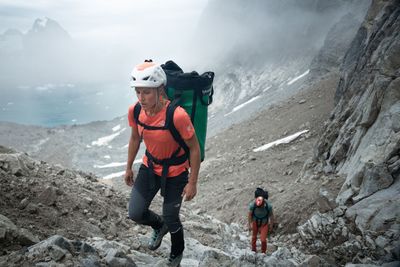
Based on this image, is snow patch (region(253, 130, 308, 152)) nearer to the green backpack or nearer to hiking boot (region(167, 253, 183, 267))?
hiking boot (region(167, 253, 183, 267))

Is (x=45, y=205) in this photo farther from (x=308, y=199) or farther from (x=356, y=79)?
(x=356, y=79)

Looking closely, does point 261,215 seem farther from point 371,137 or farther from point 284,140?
point 284,140

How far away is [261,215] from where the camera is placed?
9.99m

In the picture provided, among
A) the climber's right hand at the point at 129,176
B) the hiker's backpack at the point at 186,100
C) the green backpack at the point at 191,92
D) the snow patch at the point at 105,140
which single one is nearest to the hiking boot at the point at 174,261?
the hiker's backpack at the point at 186,100

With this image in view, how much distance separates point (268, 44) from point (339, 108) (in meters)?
73.5

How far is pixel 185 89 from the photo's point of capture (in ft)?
16.9

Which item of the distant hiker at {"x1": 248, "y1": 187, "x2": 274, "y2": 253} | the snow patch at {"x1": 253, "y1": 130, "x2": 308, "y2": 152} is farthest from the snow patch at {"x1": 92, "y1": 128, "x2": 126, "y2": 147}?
the distant hiker at {"x1": 248, "y1": 187, "x2": 274, "y2": 253}

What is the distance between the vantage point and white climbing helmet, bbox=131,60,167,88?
4891 mm

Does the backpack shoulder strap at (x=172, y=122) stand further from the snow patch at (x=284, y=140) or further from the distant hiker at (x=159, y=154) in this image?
the snow patch at (x=284, y=140)

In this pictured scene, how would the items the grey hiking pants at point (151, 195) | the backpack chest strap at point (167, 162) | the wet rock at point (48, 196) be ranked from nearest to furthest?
the backpack chest strap at point (167, 162) < the grey hiking pants at point (151, 195) < the wet rock at point (48, 196)

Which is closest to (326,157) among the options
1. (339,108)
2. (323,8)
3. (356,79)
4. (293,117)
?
(339,108)

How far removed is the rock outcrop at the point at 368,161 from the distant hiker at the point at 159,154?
13.8 ft

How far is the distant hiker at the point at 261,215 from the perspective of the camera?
9.82 meters

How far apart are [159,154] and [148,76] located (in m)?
1.16
